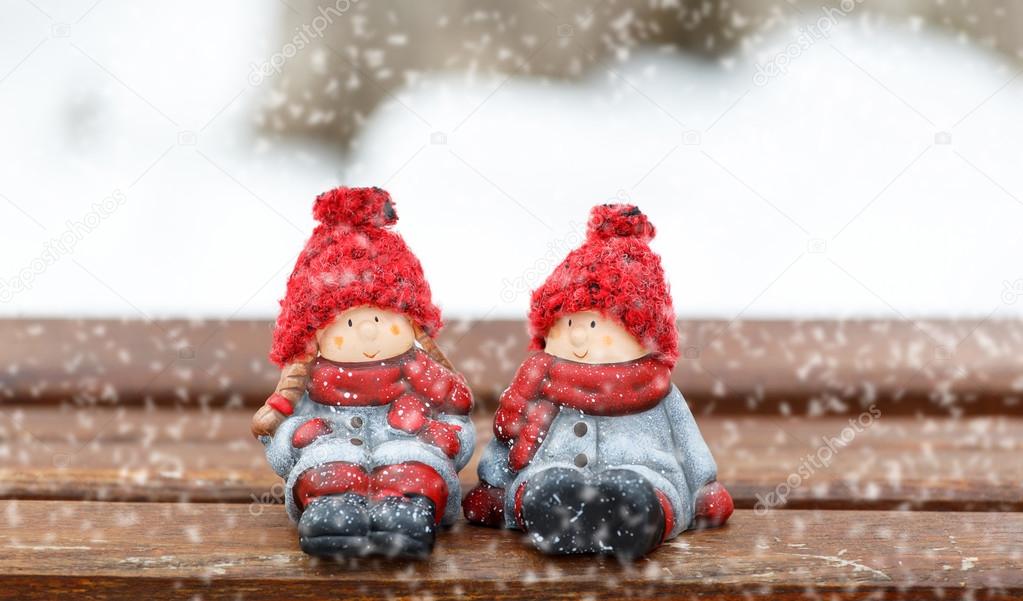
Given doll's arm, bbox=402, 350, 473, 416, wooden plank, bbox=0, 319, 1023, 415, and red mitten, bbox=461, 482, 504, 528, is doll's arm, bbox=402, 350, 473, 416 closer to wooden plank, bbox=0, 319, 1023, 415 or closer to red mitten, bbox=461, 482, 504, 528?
red mitten, bbox=461, 482, 504, 528

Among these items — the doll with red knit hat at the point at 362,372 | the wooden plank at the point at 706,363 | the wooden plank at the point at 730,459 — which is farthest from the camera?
the wooden plank at the point at 706,363

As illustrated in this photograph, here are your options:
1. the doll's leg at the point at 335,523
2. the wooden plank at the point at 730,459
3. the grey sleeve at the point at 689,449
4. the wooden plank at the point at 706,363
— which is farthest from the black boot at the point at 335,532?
the wooden plank at the point at 706,363

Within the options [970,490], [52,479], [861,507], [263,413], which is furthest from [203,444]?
[970,490]

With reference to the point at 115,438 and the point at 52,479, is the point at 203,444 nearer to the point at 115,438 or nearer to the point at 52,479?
the point at 115,438

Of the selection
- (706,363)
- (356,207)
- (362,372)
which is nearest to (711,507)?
(362,372)

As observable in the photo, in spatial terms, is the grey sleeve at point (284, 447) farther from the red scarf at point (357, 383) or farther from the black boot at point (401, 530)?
the black boot at point (401, 530)
